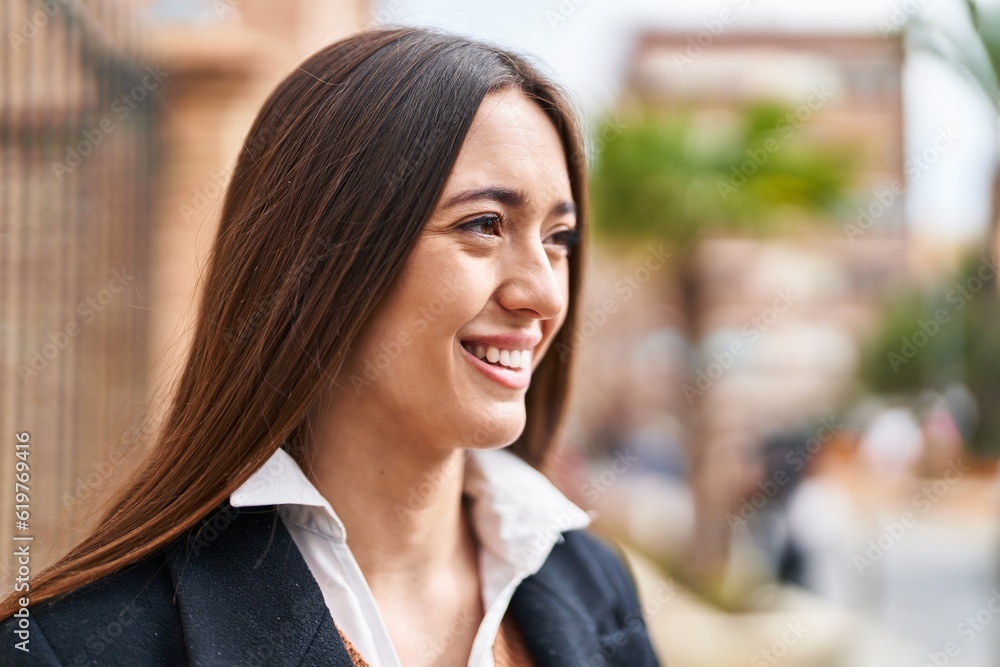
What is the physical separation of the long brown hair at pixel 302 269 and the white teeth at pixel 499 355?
203 mm

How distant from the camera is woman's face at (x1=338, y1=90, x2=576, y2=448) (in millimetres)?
1683

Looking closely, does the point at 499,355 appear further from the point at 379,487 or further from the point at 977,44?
the point at 977,44

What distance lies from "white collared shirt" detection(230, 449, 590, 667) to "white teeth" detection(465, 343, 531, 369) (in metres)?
0.40

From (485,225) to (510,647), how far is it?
35.5 inches

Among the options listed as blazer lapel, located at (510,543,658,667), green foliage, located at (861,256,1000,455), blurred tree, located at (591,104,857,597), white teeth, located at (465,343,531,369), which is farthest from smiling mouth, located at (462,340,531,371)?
blurred tree, located at (591,104,857,597)

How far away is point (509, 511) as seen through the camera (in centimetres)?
207

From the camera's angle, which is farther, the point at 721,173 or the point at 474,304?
the point at 721,173

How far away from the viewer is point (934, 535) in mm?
18047

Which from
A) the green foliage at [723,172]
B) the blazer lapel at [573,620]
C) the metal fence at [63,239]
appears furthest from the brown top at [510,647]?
the green foliage at [723,172]

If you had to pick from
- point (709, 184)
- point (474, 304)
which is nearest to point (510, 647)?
point (474, 304)

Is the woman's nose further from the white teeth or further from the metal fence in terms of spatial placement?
the metal fence

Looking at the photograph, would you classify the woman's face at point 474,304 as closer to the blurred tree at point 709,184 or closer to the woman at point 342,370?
the woman at point 342,370

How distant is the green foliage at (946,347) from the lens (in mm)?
14398

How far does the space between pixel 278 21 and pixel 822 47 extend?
155 feet
